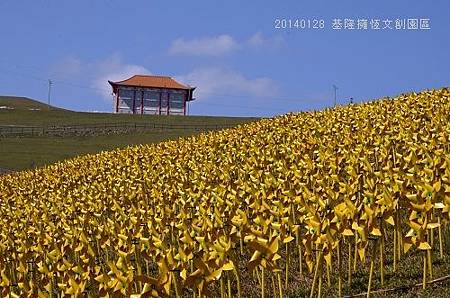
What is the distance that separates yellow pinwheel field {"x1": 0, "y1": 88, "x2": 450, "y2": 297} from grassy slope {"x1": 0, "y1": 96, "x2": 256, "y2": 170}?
22503 millimetres

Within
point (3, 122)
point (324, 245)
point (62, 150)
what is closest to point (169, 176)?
point (324, 245)

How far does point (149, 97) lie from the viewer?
333 ft

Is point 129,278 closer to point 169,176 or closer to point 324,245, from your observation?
point 324,245

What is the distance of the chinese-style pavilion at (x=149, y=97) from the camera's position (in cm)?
10075

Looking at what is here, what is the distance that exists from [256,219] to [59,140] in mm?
51719

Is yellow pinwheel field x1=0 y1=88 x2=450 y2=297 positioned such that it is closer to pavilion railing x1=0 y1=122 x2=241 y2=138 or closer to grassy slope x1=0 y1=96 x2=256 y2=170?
grassy slope x1=0 y1=96 x2=256 y2=170

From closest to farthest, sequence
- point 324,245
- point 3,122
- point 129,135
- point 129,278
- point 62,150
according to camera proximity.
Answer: point 129,278, point 324,245, point 62,150, point 129,135, point 3,122

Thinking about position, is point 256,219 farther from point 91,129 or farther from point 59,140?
point 91,129

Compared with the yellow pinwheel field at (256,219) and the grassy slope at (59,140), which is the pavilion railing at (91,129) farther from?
the yellow pinwheel field at (256,219)

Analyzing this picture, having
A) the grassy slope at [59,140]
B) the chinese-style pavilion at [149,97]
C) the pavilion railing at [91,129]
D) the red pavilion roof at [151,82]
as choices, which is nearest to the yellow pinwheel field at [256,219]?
the grassy slope at [59,140]

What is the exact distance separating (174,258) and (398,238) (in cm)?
370

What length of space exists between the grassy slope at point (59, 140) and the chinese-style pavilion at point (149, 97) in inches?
412

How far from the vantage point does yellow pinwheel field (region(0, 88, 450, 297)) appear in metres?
6.47

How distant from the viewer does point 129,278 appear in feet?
19.0
